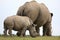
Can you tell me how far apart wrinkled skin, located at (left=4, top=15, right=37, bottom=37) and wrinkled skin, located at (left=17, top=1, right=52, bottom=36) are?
871mm

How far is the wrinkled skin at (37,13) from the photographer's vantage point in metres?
13.7

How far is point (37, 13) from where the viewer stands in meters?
14.0

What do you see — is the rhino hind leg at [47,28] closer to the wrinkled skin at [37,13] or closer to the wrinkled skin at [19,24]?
the wrinkled skin at [37,13]

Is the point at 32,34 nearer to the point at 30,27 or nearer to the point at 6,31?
the point at 30,27

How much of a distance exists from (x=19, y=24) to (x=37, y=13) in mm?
1756

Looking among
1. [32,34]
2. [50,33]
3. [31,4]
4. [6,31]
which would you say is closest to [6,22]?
[6,31]

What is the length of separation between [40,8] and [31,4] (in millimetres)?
459

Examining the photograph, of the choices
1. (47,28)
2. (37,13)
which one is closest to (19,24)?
(37,13)

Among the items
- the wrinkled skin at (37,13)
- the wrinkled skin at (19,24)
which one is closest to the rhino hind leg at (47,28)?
the wrinkled skin at (37,13)

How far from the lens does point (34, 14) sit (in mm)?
13742

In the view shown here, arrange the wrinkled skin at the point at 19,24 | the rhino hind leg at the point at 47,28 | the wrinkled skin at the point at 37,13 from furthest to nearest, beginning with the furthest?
the rhino hind leg at the point at 47,28
the wrinkled skin at the point at 37,13
the wrinkled skin at the point at 19,24

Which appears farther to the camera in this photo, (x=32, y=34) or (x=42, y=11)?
(x=42, y=11)

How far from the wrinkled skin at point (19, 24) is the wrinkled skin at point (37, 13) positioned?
2.86ft

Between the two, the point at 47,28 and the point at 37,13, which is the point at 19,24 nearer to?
the point at 37,13
